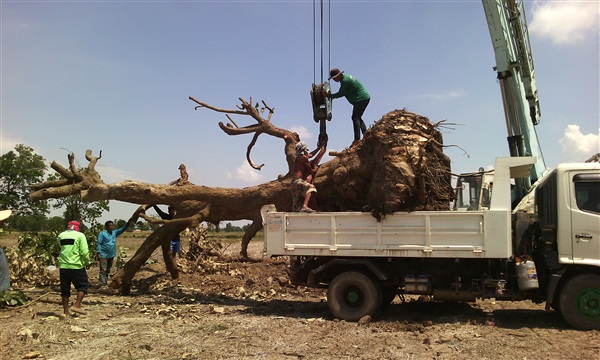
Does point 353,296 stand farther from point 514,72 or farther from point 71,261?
point 514,72

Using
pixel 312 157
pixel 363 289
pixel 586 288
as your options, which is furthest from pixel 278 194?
pixel 586 288

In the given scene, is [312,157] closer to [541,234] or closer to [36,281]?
[541,234]

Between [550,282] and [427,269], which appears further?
[427,269]

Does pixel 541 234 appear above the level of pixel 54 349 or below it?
above

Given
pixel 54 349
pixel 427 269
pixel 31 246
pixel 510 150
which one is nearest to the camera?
pixel 54 349

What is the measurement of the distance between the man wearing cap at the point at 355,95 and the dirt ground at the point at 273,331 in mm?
3663

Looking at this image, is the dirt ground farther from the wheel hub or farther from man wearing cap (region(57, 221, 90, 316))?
man wearing cap (region(57, 221, 90, 316))

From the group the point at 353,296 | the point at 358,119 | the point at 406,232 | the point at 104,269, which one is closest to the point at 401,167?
the point at 406,232

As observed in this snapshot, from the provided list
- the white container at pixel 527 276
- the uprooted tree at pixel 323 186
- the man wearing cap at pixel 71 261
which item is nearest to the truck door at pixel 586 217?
the white container at pixel 527 276

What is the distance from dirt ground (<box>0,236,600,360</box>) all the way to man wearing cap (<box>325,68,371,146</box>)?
3.66m

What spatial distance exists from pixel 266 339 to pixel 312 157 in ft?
13.2

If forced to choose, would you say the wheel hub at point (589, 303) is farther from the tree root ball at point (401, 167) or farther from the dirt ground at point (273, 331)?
the tree root ball at point (401, 167)

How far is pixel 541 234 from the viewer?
23.7 feet

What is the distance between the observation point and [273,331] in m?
7.19
